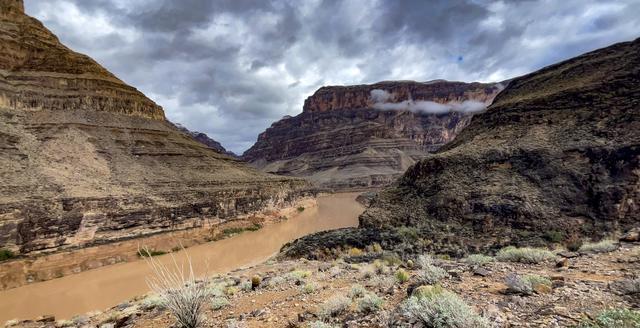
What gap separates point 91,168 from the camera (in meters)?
28.9

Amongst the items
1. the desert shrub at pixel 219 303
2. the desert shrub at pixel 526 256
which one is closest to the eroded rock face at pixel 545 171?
the desert shrub at pixel 526 256

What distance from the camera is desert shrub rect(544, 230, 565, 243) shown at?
15.0 metres

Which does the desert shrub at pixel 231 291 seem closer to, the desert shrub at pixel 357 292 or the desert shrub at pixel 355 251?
the desert shrub at pixel 357 292

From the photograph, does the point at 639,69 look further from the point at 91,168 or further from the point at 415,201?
the point at 91,168

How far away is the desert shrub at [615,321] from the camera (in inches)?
136

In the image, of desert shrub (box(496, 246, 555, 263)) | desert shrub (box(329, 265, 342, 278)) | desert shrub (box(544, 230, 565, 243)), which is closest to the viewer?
desert shrub (box(496, 246, 555, 263))

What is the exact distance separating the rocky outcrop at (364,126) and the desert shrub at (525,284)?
10433 centimetres

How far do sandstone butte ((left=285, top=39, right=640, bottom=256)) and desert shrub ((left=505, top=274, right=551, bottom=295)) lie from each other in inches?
368

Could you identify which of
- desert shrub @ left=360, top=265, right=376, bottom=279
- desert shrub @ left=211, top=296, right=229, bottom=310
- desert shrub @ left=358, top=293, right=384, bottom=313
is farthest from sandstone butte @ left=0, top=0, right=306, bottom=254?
desert shrub @ left=358, top=293, right=384, bottom=313

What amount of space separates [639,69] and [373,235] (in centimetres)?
1912

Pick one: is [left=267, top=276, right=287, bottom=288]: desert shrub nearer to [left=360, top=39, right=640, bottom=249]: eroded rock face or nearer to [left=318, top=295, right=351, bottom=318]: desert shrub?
[left=318, top=295, right=351, bottom=318]: desert shrub

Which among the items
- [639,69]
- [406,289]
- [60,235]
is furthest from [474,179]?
[60,235]

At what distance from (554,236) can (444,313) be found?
14127 millimetres

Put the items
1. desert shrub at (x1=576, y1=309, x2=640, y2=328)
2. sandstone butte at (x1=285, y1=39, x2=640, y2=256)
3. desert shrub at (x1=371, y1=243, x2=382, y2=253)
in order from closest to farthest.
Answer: desert shrub at (x1=576, y1=309, x2=640, y2=328), sandstone butte at (x1=285, y1=39, x2=640, y2=256), desert shrub at (x1=371, y1=243, x2=382, y2=253)
